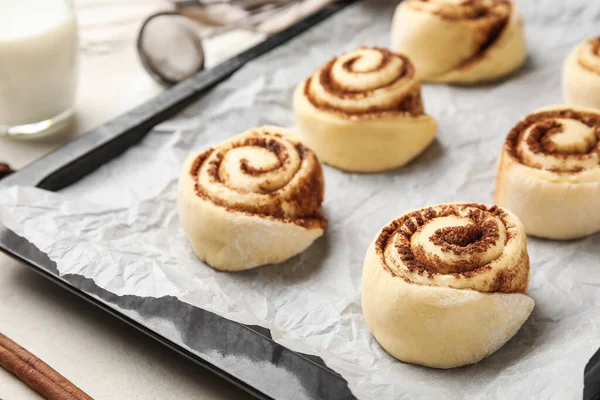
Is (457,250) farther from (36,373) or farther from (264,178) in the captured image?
(36,373)

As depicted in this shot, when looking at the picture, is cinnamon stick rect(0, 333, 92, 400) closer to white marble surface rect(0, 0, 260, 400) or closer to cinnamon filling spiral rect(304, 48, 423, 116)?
white marble surface rect(0, 0, 260, 400)

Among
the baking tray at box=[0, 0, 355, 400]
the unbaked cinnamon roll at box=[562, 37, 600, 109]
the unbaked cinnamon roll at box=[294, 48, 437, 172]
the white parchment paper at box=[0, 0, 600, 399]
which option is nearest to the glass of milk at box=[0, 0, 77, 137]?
the baking tray at box=[0, 0, 355, 400]

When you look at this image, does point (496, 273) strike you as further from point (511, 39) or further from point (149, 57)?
point (149, 57)

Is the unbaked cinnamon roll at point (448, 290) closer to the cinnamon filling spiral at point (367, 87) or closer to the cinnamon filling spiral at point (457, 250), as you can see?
the cinnamon filling spiral at point (457, 250)

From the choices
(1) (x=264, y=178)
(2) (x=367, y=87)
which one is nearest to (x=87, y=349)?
(1) (x=264, y=178)

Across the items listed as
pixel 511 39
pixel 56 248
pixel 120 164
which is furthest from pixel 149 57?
pixel 511 39
